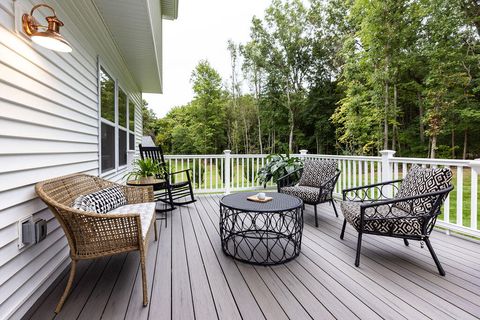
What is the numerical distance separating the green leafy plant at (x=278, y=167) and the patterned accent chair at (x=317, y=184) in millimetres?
796

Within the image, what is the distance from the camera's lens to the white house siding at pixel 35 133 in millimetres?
1556

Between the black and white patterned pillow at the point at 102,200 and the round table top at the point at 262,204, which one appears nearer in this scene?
the black and white patterned pillow at the point at 102,200

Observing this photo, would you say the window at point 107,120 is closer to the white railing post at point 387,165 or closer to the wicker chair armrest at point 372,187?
the wicker chair armrest at point 372,187

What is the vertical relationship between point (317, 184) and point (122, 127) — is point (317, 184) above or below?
below

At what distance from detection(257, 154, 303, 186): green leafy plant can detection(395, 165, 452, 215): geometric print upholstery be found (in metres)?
2.45

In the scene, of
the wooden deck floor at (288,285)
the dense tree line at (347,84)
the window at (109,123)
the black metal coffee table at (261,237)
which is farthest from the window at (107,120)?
the dense tree line at (347,84)

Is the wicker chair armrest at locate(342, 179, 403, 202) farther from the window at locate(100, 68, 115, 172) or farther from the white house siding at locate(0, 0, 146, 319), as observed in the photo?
the window at locate(100, 68, 115, 172)

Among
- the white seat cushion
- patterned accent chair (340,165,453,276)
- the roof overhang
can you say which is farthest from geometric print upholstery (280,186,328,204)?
the roof overhang

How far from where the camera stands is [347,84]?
33.2 feet

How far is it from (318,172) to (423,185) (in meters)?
1.70

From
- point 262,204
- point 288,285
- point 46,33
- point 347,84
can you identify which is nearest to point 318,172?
point 262,204

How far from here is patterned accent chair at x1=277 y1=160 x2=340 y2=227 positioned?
3.59m

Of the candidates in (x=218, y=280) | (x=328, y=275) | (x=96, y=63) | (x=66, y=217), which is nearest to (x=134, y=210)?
(x=66, y=217)

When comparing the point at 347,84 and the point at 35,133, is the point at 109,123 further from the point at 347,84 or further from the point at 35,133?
the point at 347,84
